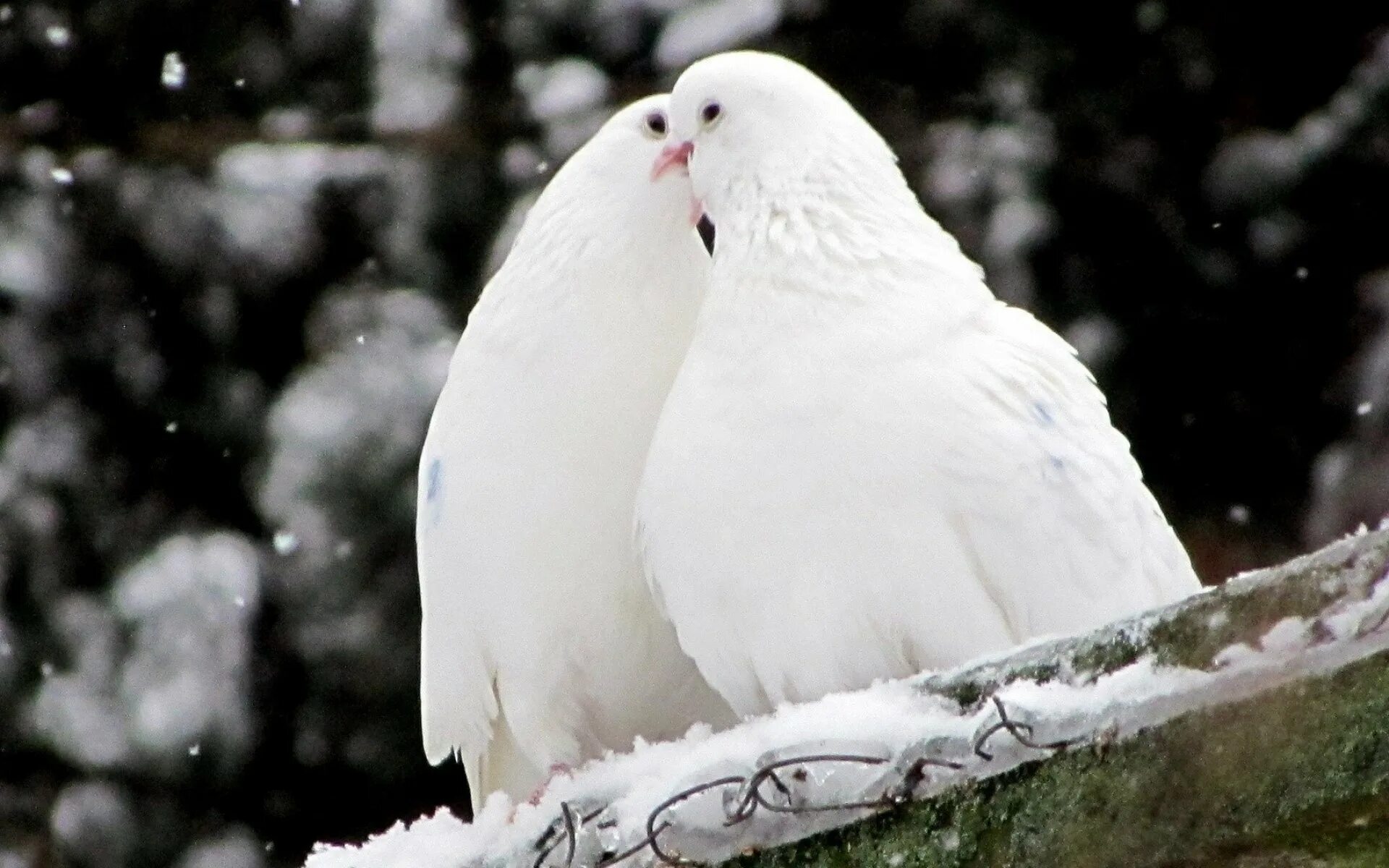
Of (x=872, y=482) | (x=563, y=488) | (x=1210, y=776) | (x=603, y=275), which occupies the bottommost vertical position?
(x=1210, y=776)

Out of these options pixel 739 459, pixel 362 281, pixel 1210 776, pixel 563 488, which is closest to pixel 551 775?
pixel 563 488

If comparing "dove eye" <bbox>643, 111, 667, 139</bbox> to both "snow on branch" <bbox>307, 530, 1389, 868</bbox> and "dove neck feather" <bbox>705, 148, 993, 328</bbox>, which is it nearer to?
"dove neck feather" <bbox>705, 148, 993, 328</bbox>

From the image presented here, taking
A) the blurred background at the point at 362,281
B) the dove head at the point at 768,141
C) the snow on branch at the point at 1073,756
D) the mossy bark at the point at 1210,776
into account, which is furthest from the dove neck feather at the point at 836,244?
the blurred background at the point at 362,281

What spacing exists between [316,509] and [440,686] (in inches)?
95.6

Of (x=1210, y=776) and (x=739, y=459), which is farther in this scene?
(x=739, y=459)

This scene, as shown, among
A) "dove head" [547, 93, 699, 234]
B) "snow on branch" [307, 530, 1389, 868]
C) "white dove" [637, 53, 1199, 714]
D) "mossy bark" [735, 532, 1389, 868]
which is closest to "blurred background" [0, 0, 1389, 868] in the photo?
"dove head" [547, 93, 699, 234]

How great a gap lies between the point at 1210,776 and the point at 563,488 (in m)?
1.19

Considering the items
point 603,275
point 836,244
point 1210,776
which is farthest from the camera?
point 603,275

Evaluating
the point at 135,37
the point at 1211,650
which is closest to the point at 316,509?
the point at 135,37

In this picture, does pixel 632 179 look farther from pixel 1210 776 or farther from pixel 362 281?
pixel 362 281

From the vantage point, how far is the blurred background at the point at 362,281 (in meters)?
4.98

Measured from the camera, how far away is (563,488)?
2848mm

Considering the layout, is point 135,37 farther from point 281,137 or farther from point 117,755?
point 117,755

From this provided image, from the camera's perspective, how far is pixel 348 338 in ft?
18.0
